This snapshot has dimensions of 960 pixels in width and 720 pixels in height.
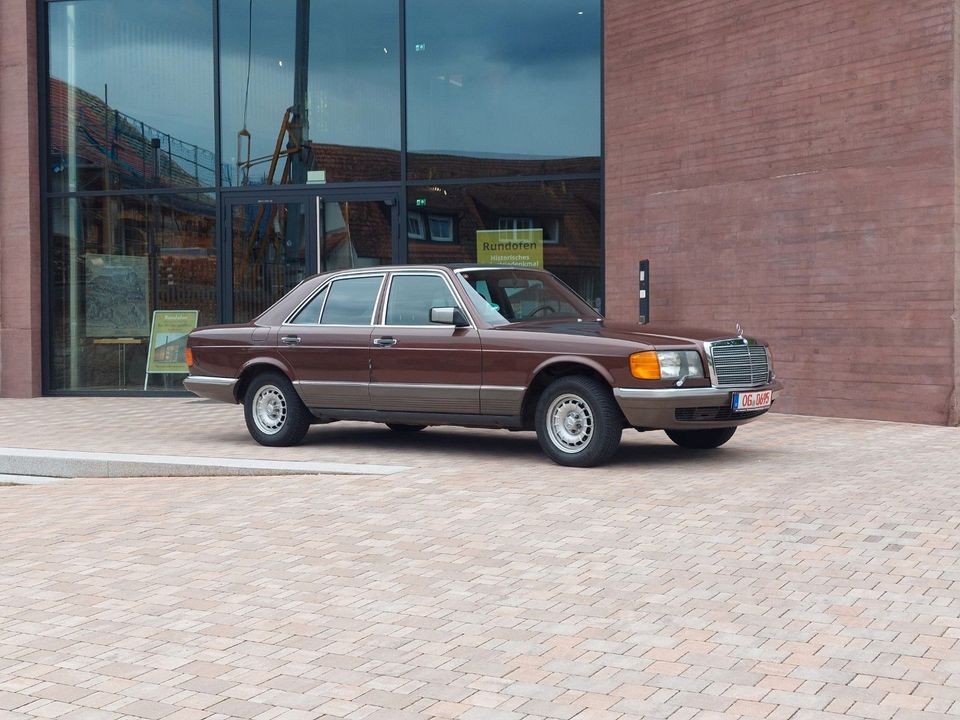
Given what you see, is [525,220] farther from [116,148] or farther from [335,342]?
[116,148]

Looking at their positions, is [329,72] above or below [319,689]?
above

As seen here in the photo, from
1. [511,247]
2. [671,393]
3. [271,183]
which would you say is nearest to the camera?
[671,393]

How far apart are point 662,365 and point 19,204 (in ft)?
38.0

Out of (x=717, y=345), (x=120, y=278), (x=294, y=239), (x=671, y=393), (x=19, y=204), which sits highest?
(x=19, y=204)

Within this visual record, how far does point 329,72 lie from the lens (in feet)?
53.9

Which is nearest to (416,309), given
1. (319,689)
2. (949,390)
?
(949,390)

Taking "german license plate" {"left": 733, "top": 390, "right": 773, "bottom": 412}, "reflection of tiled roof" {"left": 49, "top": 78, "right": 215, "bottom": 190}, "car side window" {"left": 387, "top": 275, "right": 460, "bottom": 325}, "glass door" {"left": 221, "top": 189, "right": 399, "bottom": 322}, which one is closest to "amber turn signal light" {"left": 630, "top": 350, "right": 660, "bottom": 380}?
"german license plate" {"left": 733, "top": 390, "right": 773, "bottom": 412}

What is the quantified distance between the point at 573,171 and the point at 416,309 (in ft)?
17.9

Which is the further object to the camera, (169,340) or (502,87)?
(169,340)

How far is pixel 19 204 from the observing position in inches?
679

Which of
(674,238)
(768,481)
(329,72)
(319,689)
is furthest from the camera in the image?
(329,72)

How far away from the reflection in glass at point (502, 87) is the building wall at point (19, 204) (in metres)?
5.46

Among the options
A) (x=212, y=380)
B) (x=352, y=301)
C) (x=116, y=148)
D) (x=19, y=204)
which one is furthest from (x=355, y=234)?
(x=352, y=301)

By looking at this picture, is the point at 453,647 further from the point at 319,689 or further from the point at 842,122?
the point at 842,122
